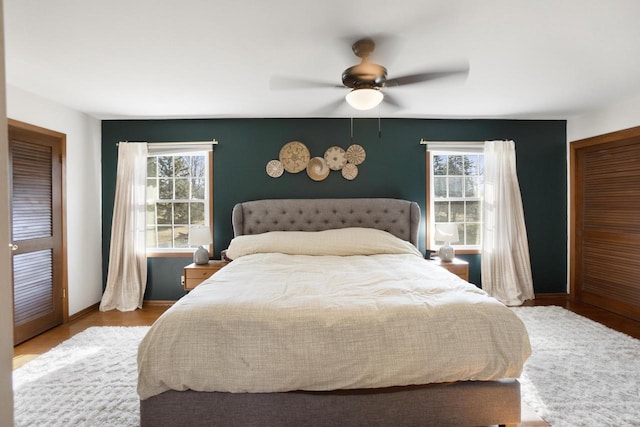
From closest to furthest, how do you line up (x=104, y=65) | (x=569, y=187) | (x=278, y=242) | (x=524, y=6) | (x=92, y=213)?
(x=524, y=6), (x=104, y=65), (x=278, y=242), (x=92, y=213), (x=569, y=187)

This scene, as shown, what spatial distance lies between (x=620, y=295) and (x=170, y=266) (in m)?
5.36

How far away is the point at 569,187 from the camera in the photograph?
4.56 metres

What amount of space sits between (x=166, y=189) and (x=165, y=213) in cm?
32

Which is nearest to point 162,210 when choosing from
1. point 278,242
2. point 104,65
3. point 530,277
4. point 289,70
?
point 278,242

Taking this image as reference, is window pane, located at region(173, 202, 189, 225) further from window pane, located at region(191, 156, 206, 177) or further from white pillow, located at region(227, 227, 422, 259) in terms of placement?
white pillow, located at region(227, 227, 422, 259)

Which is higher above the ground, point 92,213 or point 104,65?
point 104,65

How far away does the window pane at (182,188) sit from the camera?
4.52m

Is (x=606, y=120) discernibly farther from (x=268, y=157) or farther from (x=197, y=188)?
(x=197, y=188)

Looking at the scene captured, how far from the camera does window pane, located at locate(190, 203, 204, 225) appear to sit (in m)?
4.50

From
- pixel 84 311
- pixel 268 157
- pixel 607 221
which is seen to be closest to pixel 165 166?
pixel 268 157

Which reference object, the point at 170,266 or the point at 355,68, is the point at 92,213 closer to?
the point at 170,266

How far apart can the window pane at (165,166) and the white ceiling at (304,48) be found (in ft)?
3.01

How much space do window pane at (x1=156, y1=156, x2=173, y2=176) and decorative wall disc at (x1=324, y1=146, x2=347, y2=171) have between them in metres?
2.04

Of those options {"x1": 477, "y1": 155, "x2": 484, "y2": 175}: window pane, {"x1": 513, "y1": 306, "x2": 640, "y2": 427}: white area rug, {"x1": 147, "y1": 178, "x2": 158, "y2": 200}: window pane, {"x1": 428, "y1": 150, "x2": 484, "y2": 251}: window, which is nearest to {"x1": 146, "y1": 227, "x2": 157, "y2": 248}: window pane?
{"x1": 147, "y1": 178, "x2": 158, "y2": 200}: window pane
